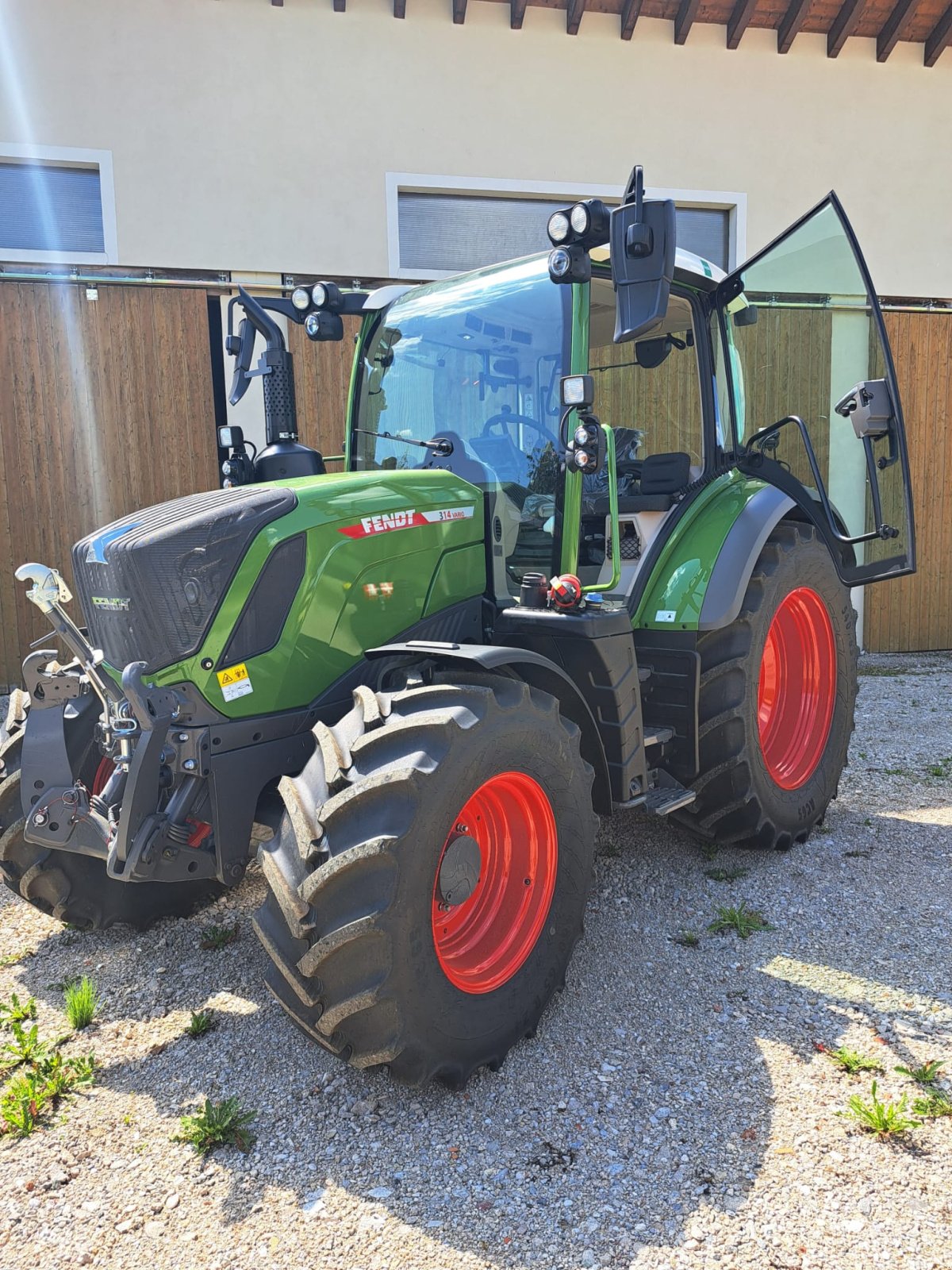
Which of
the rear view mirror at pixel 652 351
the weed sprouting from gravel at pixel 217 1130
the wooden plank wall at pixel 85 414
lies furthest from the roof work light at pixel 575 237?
the wooden plank wall at pixel 85 414

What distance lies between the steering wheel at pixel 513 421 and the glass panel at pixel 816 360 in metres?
1.21

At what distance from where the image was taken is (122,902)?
3.16 meters

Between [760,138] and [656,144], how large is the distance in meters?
0.95

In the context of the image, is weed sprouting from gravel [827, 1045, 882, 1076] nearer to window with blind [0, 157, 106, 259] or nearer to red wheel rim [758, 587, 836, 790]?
red wheel rim [758, 587, 836, 790]

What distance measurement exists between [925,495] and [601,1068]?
7916mm

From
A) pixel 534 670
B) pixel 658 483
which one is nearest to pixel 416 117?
pixel 658 483

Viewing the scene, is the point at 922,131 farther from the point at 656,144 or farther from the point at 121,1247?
the point at 121,1247

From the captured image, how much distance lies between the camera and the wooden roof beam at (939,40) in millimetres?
8141

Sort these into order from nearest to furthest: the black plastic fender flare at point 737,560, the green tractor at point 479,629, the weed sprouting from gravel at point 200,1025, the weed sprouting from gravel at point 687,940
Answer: the green tractor at point 479,629, the weed sprouting from gravel at point 200,1025, the weed sprouting from gravel at point 687,940, the black plastic fender flare at point 737,560

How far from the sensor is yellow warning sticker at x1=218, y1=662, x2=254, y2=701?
2.54m

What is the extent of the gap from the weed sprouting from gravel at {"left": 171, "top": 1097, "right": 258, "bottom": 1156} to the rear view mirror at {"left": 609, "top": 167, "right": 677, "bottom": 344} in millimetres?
2233

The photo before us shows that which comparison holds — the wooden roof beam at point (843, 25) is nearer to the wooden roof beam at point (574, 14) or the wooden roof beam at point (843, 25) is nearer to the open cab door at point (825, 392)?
the wooden roof beam at point (574, 14)

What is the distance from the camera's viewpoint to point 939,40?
8227 millimetres

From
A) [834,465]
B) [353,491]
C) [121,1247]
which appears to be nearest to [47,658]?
[353,491]
